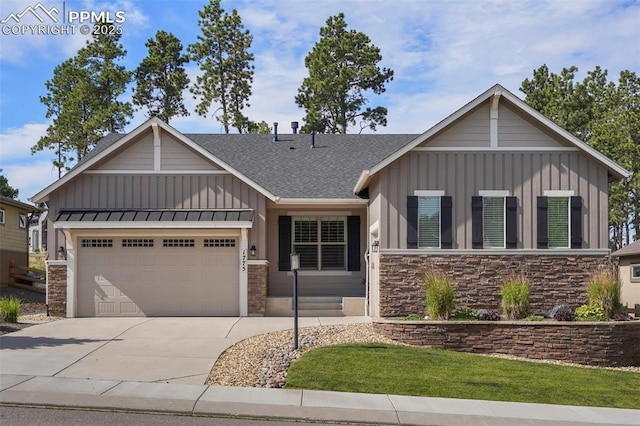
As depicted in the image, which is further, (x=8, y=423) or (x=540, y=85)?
(x=540, y=85)

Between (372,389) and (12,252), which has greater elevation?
(12,252)

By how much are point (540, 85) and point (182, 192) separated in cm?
2564

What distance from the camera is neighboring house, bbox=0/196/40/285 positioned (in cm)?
2581

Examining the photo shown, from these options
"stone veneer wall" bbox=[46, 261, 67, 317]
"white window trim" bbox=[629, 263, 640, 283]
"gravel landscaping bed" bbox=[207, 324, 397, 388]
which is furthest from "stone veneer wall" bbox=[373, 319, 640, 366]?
"white window trim" bbox=[629, 263, 640, 283]

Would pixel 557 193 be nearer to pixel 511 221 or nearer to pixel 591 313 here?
pixel 511 221

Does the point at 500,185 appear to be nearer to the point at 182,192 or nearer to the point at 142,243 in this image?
the point at 182,192

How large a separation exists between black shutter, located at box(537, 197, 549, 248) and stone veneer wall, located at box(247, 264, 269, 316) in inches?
290

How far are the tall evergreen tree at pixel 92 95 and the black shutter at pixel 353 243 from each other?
19114 mm

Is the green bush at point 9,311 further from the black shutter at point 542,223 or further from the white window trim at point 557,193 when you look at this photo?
the white window trim at point 557,193

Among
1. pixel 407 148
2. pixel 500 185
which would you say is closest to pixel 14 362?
pixel 407 148

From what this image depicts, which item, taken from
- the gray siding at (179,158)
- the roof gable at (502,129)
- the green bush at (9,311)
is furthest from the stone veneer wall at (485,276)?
the green bush at (9,311)

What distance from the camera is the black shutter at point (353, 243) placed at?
65.0 feet

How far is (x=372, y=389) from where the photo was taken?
10398 mm

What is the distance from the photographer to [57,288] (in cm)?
1795
